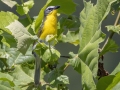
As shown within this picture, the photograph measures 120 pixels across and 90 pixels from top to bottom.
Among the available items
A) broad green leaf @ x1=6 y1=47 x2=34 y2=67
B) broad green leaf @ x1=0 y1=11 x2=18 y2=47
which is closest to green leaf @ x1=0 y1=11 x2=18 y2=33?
broad green leaf @ x1=0 y1=11 x2=18 y2=47

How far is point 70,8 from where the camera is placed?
23.0 inches

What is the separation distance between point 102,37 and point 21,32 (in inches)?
4.1

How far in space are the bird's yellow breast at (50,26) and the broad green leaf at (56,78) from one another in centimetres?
6

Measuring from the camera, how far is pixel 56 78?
51cm

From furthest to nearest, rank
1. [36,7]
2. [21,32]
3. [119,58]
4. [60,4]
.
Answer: [119,58], [36,7], [60,4], [21,32]

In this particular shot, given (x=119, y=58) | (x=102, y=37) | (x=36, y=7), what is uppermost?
(x=36, y=7)

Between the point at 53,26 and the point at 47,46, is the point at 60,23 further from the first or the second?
the point at 47,46

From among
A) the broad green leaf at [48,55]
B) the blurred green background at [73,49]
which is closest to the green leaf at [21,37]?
the broad green leaf at [48,55]

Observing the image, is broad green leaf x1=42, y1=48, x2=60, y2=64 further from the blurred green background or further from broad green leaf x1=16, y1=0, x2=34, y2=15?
the blurred green background

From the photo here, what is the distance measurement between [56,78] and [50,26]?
0.10 metres

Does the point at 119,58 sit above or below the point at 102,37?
below

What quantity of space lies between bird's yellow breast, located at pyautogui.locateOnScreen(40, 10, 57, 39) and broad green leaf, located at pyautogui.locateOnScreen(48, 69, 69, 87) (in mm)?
59

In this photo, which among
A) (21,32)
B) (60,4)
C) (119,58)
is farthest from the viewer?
(119,58)

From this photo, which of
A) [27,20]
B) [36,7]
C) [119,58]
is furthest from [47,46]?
[119,58]
